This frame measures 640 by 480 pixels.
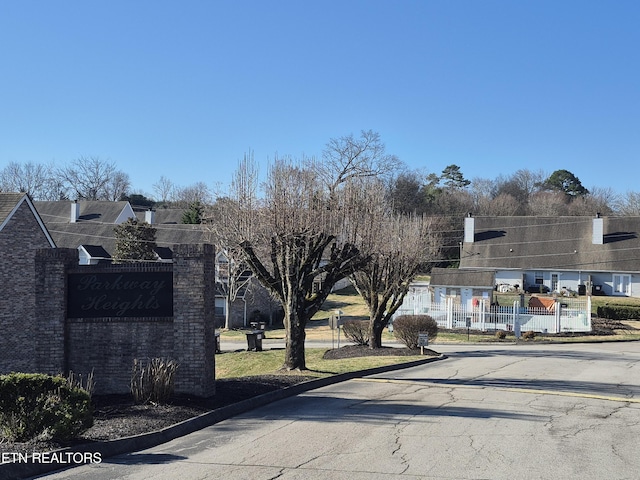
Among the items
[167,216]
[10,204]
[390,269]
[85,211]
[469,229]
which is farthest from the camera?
[167,216]

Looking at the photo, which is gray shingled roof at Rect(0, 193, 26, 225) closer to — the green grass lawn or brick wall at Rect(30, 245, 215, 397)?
A: the green grass lawn

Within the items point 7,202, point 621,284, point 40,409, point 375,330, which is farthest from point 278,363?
point 621,284

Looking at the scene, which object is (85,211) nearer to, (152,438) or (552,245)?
(552,245)

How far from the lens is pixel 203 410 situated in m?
12.6

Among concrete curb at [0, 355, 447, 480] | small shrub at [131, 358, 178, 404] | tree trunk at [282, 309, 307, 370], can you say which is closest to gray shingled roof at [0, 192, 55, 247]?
tree trunk at [282, 309, 307, 370]

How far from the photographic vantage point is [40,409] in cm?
976

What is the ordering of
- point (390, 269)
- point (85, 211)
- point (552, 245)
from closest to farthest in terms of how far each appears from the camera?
point (390, 269)
point (552, 245)
point (85, 211)

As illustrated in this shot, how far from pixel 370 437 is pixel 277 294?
9184mm

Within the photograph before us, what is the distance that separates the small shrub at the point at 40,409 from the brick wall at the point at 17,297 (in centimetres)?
1574

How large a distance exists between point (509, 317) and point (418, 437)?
32.0m

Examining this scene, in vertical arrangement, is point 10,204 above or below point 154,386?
above

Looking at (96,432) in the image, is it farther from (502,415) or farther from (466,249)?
(466,249)

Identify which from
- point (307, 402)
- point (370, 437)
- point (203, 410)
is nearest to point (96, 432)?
point (203, 410)

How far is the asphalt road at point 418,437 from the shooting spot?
8844 millimetres
